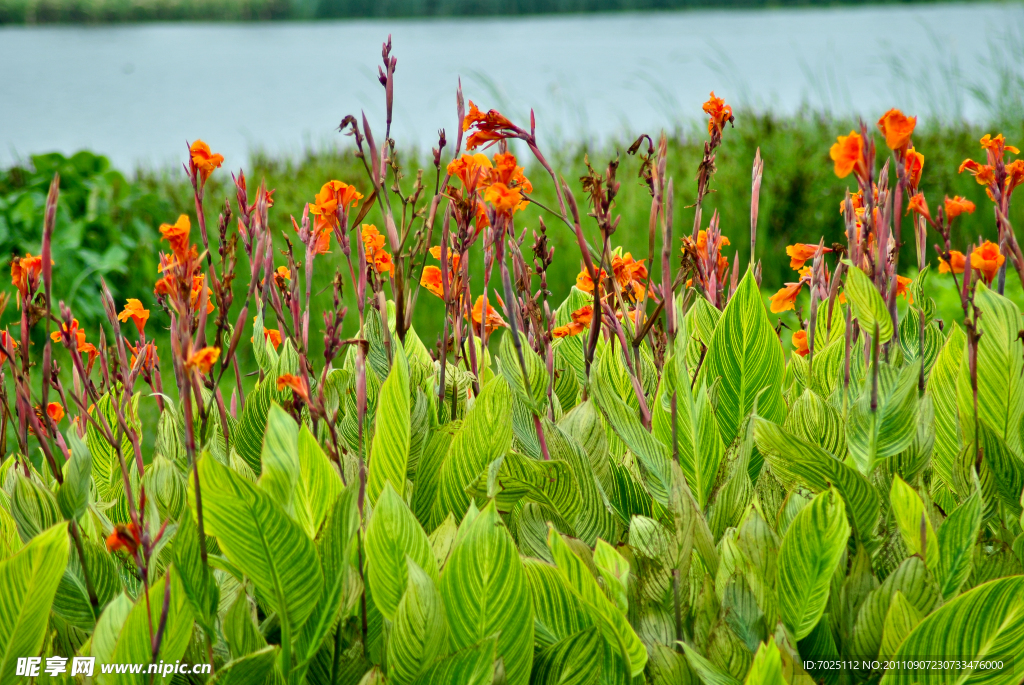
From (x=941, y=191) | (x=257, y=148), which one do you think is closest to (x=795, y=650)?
(x=941, y=191)

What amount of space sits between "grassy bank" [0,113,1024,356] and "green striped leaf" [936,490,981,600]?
297cm

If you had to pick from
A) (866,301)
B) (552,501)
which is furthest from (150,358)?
(866,301)

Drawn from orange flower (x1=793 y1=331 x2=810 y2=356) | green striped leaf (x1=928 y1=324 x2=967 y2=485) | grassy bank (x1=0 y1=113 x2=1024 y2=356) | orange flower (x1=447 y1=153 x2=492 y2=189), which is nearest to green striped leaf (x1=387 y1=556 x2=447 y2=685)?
orange flower (x1=447 y1=153 x2=492 y2=189)

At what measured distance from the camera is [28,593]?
890 millimetres

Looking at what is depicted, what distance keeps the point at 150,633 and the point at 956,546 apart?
90 centimetres

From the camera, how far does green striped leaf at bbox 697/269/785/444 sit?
1.19 metres

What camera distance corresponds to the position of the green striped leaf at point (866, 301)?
3.11 ft

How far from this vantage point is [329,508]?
3.15 ft

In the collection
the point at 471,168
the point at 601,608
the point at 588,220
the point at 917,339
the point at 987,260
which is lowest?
the point at 588,220

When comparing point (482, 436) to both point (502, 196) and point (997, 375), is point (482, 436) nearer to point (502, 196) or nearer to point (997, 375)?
point (502, 196)

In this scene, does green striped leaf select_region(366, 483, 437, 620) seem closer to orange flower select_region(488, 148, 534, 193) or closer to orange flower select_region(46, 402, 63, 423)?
orange flower select_region(488, 148, 534, 193)

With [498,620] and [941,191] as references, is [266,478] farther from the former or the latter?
[941,191]

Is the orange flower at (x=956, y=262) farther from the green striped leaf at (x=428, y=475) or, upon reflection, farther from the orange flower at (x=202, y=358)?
the orange flower at (x=202, y=358)

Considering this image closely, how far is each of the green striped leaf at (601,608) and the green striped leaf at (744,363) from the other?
405mm
